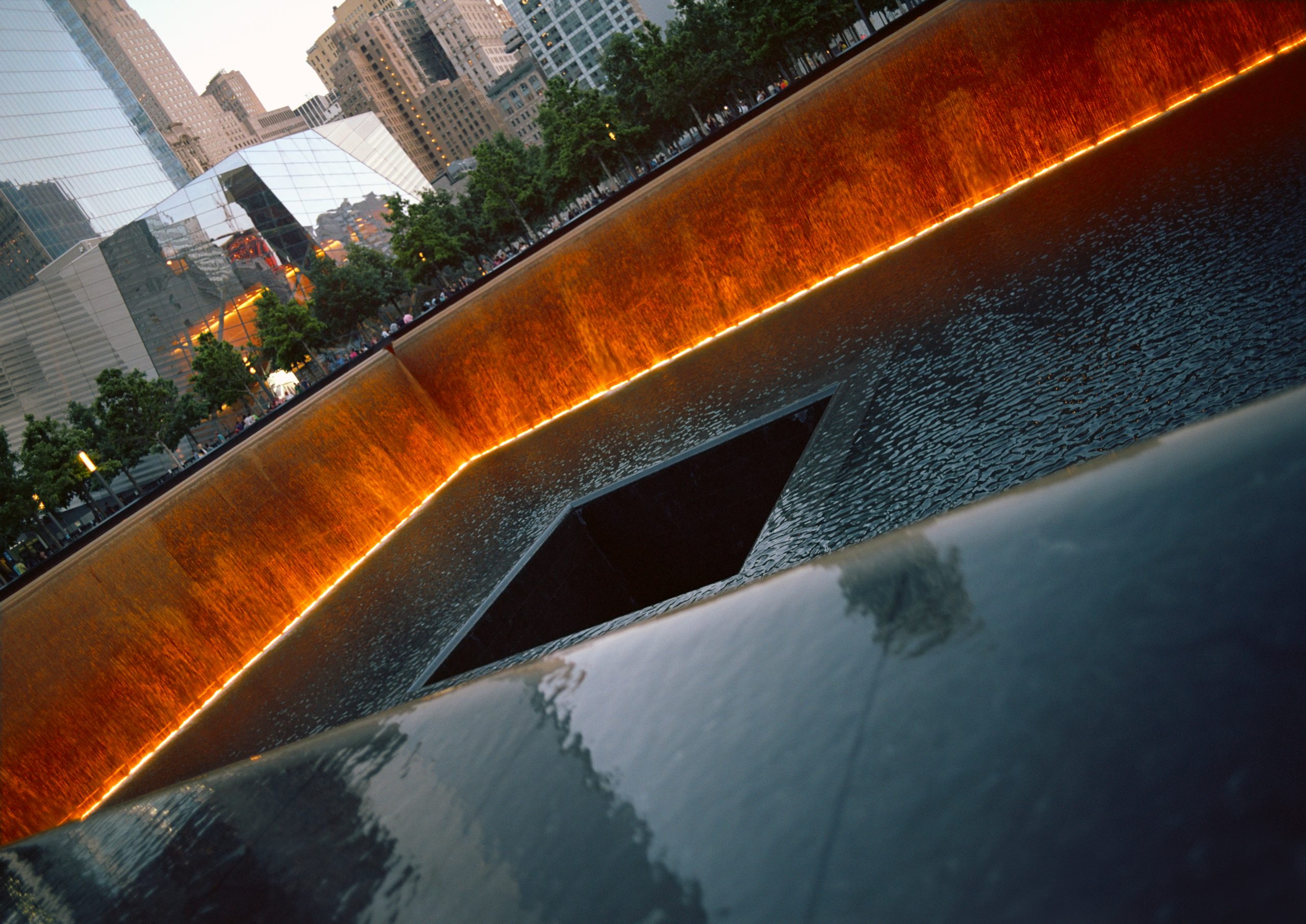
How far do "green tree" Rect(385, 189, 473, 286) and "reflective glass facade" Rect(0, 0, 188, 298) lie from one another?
16.9 meters

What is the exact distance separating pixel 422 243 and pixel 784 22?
54.9ft

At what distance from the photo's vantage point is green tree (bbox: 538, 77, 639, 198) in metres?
36.4

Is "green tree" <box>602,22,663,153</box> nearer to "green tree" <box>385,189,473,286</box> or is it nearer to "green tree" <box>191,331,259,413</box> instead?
"green tree" <box>385,189,473,286</box>

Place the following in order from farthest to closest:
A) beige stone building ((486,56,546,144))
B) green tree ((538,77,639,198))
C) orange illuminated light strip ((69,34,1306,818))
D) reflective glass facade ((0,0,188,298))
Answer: beige stone building ((486,56,546,144)) < reflective glass facade ((0,0,188,298)) < green tree ((538,77,639,198)) < orange illuminated light strip ((69,34,1306,818))

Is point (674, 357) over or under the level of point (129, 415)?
under

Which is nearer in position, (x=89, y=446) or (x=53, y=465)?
(x=53, y=465)

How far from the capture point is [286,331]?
33.4 metres

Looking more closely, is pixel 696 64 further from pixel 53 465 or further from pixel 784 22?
pixel 53 465

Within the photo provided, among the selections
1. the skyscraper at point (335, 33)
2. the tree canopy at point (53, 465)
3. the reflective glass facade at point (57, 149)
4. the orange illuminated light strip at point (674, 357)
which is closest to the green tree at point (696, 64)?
the tree canopy at point (53, 465)

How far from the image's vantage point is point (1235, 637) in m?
0.57

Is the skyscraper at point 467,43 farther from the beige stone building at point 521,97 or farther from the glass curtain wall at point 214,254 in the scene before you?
the glass curtain wall at point 214,254

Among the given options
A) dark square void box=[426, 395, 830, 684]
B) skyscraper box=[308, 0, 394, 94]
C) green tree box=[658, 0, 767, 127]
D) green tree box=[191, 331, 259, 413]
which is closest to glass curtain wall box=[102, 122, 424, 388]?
green tree box=[191, 331, 259, 413]

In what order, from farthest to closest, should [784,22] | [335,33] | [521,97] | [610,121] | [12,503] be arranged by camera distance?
1. [335,33]
2. [521,97]
3. [610,121]
4. [784,22]
5. [12,503]

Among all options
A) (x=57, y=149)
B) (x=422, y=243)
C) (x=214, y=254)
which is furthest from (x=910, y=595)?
(x=57, y=149)
